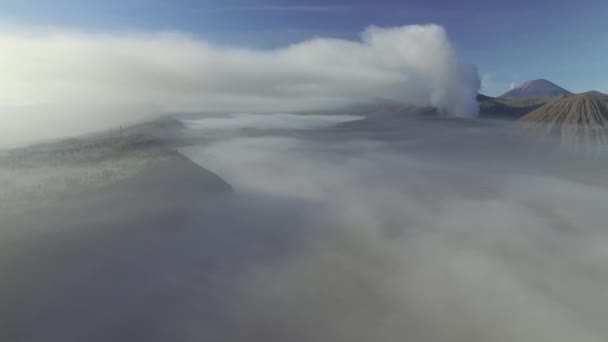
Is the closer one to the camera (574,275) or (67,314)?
(67,314)

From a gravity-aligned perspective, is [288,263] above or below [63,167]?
below

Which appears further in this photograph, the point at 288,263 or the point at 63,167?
the point at 63,167

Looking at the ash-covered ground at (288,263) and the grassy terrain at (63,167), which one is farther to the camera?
the grassy terrain at (63,167)

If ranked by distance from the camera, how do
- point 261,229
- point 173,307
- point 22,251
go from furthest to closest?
point 261,229 → point 22,251 → point 173,307

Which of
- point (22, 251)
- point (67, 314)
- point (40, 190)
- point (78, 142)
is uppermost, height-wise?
point (78, 142)

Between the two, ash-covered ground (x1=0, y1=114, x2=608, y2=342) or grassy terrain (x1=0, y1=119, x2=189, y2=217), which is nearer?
ash-covered ground (x1=0, y1=114, x2=608, y2=342)

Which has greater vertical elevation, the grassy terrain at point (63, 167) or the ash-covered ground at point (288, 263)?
the grassy terrain at point (63, 167)

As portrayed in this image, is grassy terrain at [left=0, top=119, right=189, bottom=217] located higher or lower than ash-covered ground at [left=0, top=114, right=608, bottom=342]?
higher

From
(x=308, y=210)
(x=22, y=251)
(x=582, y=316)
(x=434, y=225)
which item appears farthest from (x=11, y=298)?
(x=434, y=225)

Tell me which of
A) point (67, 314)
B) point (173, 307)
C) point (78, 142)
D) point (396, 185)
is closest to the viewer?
point (67, 314)

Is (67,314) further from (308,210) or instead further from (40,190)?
(308,210)

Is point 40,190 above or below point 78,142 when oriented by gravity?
below
